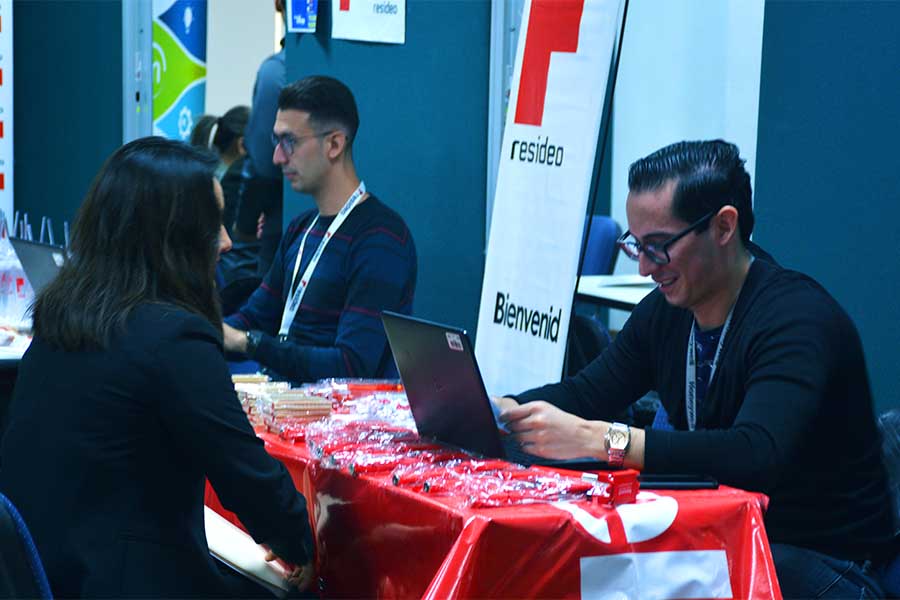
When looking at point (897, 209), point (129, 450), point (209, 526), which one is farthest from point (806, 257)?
point (129, 450)

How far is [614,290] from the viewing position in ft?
14.8

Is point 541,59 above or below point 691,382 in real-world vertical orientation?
above

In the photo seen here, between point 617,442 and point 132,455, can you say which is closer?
point 132,455

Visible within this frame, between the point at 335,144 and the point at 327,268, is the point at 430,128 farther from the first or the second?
the point at 327,268

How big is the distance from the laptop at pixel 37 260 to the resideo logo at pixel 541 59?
1368mm

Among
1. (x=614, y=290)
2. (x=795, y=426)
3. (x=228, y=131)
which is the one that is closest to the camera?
(x=795, y=426)

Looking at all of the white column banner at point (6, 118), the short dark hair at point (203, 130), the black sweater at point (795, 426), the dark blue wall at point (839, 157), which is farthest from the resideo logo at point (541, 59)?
the short dark hair at point (203, 130)

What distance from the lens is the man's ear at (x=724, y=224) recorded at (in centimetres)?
200

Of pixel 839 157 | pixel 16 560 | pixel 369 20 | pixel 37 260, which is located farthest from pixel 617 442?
pixel 369 20

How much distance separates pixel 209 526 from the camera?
6.72ft

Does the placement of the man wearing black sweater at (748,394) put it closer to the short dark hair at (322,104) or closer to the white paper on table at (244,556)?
the white paper on table at (244,556)

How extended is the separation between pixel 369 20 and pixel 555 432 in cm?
288

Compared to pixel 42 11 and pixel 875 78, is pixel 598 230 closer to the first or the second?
pixel 875 78

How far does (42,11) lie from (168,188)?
4.02 meters
